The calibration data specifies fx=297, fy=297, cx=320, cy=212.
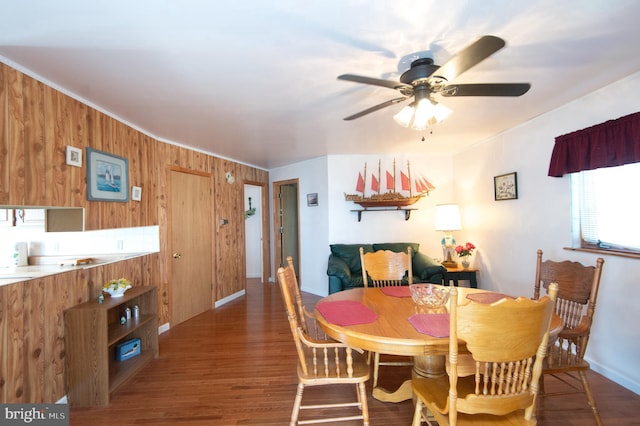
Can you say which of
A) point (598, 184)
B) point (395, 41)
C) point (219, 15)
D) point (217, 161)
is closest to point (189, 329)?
point (217, 161)

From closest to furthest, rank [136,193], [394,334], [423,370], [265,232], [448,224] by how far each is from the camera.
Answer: [394,334] → [423,370] → [136,193] → [448,224] → [265,232]

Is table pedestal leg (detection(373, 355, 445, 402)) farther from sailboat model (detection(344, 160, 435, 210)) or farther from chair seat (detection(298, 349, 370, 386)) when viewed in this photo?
sailboat model (detection(344, 160, 435, 210))

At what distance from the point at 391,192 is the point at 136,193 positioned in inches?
135

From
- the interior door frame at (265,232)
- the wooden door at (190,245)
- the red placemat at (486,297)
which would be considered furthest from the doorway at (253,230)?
the red placemat at (486,297)

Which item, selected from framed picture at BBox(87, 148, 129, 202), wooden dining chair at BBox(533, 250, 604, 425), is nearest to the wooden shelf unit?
framed picture at BBox(87, 148, 129, 202)

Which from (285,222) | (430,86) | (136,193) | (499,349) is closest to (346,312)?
(499,349)

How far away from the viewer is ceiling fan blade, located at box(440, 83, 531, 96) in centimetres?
160

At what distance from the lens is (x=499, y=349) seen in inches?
45.5

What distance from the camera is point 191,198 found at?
4043 mm

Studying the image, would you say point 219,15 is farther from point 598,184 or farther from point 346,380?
point 598,184

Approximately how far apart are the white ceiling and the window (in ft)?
2.35

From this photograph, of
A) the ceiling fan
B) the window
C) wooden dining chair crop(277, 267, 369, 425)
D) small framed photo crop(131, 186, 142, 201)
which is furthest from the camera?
small framed photo crop(131, 186, 142, 201)

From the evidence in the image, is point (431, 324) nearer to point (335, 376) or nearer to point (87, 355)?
point (335, 376)

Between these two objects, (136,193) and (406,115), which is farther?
(136,193)
